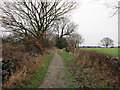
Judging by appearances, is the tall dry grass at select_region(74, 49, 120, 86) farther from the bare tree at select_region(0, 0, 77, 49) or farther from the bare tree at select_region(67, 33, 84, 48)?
the bare tree at select_region(67, 33, 84, 48)

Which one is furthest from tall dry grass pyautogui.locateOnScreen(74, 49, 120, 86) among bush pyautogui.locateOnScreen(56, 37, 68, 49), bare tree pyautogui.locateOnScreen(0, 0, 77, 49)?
bush pyautogui.locateOnScreen(56, 37, 68, 49)

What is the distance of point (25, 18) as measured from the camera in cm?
2123

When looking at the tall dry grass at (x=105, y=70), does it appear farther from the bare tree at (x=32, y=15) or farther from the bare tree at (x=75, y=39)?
the bare tree at (x=75, y=39)

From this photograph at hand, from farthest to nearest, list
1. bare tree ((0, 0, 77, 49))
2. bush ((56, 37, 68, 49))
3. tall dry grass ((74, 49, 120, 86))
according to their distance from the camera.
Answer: bush ((56, 37, 68, 49)), bare tree ((0, 0, 77, 49)), tall dry grass ((74, 49, 120, 86))

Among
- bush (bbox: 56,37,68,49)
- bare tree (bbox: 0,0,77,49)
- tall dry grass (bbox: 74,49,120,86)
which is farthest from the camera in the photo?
bush (bbox: 56,37,68,49)

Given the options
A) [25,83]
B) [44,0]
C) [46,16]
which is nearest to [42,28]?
[46,16]

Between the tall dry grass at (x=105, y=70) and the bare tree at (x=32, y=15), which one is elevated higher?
the bare tree at (x=32, y=15)

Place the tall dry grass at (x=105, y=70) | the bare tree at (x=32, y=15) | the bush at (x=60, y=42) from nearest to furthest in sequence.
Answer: the tall dry grass at (x=105, y=70), the bare tree at (x=32, y=15), the bush at (x=60, y=42)

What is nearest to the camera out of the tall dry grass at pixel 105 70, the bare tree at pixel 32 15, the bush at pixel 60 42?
the tall dry grass at pixel 105 70

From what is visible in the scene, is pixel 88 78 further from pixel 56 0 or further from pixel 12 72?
pixel 56 0

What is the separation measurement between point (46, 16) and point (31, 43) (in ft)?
20.0

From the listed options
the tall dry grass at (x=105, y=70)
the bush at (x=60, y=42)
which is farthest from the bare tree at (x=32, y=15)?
the bush at (x=60, y=42)

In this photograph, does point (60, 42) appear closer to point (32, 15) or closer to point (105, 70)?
point (32, 15)

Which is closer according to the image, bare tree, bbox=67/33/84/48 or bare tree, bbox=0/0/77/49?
bare tree, bbox=0/0/77/49
